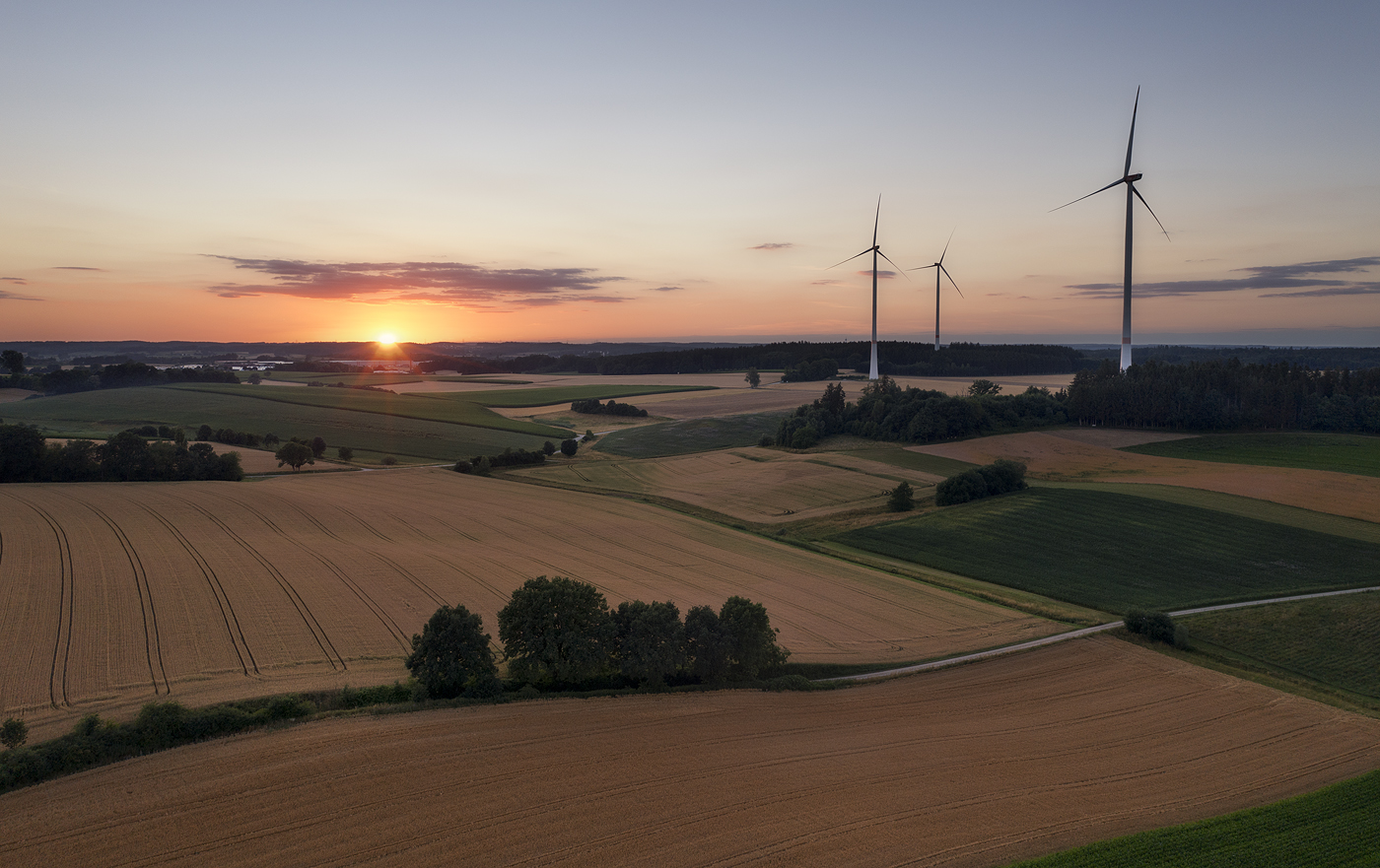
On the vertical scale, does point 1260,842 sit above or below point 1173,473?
below

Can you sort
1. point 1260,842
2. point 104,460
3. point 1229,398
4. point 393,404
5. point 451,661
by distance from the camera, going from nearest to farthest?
point 1260,842 → point 451,661 → point 104,460 → point 1229,398 → point 393,404

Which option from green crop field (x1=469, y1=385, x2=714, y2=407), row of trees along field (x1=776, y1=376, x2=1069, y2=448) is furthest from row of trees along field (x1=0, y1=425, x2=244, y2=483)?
green crop field (x1=469, y1=385, x2=714, y2=407)

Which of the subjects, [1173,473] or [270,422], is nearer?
[1173,473]

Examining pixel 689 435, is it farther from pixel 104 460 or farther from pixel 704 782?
pixel 704 782

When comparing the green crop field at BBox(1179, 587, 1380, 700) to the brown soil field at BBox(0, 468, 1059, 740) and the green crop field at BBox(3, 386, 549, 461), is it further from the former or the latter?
the green crop field at BBox(3, 386, 549, 461)

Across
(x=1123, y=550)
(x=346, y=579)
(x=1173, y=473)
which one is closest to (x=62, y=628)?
(x=346, y=579)

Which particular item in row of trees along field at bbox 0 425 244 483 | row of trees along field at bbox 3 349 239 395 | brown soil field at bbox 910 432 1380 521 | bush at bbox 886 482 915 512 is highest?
row of trees along field at bbox 3 349 239 395

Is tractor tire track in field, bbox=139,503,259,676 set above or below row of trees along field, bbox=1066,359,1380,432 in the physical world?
below
